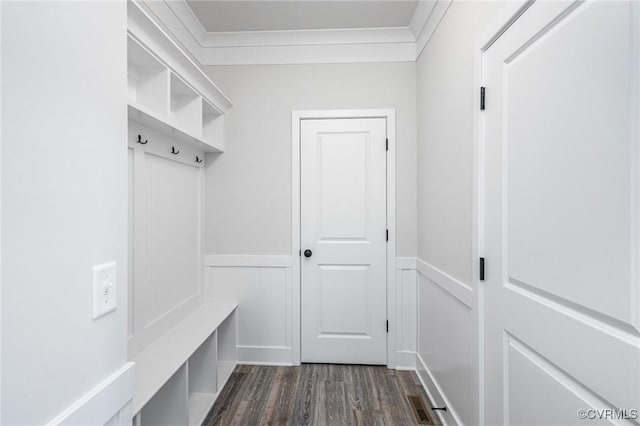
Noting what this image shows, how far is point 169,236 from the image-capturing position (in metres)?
1.94

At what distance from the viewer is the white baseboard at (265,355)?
96.9 inches

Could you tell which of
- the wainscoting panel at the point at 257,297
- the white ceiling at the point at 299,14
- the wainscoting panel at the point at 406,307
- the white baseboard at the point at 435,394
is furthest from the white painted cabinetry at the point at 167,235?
the white baseboard at the point at 435,394

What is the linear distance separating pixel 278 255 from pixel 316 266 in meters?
0.32

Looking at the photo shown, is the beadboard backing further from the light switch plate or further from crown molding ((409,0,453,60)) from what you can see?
crown molding ((409,0,453,60))

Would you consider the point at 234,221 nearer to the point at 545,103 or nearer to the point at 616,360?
the point at 545,103

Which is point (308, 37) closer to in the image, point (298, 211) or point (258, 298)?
point (298, 211)

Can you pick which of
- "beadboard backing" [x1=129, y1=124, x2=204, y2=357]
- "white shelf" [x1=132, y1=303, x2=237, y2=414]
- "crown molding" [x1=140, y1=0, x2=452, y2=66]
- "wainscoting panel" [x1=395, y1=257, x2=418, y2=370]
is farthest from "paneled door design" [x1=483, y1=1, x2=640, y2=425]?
"beadboard backing" [x1=129, y1=124, x2=204, y2=357]

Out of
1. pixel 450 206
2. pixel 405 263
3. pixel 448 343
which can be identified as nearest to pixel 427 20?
pixel 450 206

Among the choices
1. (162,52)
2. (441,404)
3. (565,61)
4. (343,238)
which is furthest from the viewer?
(343,238)

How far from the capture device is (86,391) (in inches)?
26.4

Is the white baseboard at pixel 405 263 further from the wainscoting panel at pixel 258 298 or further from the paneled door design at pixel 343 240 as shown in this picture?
the wainscoting panel at pixel 258 298

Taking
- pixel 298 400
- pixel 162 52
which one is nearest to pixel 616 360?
pixel 298 400

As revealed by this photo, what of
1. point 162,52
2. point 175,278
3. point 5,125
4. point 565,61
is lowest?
point 175,278

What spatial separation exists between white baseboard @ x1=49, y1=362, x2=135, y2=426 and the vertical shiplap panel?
924mm
